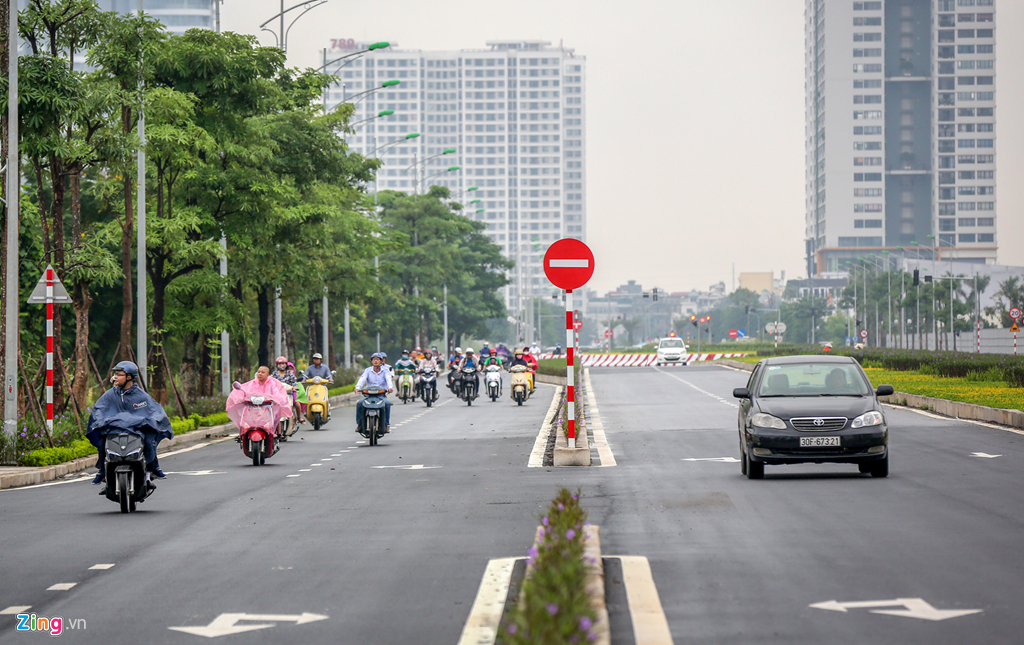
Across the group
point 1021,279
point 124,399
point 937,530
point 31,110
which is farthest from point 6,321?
point 1021,279

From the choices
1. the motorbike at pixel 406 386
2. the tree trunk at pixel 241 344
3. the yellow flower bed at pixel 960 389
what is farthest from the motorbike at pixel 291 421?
the motorbike at pixel 406 386

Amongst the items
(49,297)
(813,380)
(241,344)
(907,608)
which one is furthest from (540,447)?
(241,344)

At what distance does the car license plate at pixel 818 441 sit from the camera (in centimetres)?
1458

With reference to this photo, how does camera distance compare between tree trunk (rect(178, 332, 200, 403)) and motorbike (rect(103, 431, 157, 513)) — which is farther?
tree trunk (rect(178, 332, 200, 403))

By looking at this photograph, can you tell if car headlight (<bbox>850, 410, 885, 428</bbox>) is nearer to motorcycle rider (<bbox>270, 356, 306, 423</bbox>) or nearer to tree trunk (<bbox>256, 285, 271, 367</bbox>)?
motorcycle rider (<bbox>270, 356, 306, 423</bbox>)

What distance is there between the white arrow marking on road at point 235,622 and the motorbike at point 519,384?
31.5 metres

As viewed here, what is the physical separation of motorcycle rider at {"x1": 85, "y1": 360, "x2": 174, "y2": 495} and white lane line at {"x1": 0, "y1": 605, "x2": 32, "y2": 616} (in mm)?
5532

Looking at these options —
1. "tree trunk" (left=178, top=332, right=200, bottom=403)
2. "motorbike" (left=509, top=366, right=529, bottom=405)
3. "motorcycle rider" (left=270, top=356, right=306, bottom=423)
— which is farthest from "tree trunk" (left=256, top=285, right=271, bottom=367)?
"motorcycle rider" (left=270, top=356, right=306, bottom=423)

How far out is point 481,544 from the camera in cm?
991

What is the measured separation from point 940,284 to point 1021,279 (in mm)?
28560

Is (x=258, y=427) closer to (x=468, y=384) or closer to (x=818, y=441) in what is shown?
(x=818, y=441)

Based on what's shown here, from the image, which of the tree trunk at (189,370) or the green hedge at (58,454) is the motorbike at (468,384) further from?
the green hedge at (58,454)

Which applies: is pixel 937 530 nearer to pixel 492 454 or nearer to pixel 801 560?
pixel 801 560

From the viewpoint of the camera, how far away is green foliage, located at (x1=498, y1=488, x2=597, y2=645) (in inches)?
179
